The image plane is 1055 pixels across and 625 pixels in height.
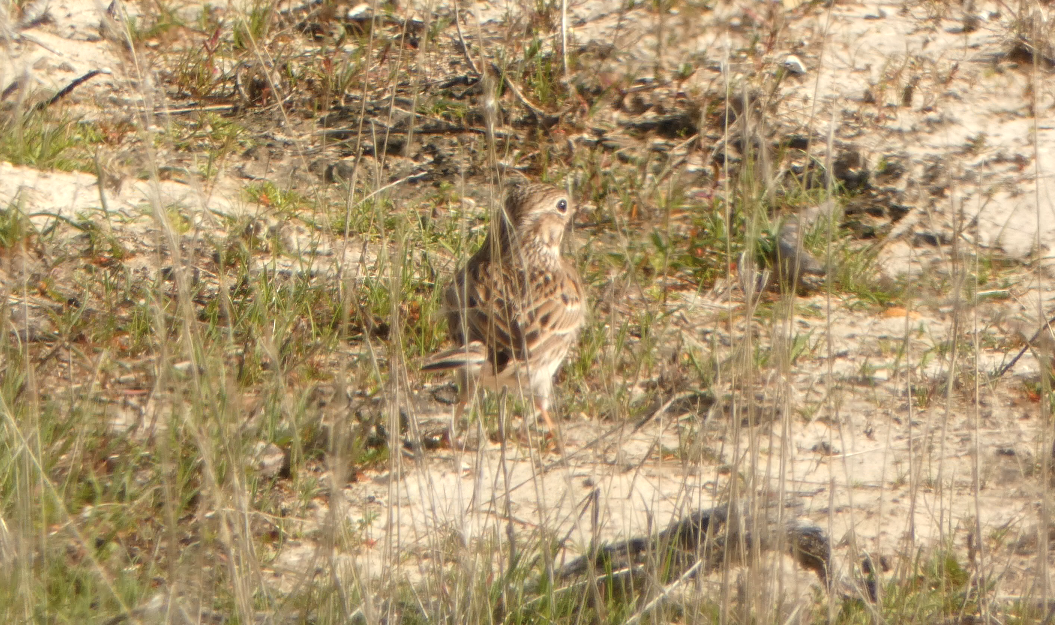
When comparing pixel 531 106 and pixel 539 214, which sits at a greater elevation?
pixel 531 106

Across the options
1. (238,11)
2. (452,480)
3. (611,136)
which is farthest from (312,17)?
(452,480)

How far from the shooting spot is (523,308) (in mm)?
4320

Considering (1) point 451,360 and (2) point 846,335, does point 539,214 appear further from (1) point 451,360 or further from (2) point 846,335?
(1) point 451,360

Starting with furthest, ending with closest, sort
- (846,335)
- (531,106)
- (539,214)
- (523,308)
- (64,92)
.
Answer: (531,106) < (64,92) < (846,335) < (539,214) < (523,308)

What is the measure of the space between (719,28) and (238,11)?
2.64 meters

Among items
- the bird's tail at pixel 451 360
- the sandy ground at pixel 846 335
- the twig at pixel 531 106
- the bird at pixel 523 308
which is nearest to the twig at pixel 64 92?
the sandy ground at pixel 846 335

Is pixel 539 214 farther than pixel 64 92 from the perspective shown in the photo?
No

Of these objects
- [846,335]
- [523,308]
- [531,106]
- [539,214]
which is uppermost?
[531,106]

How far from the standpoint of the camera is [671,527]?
3.14 metres

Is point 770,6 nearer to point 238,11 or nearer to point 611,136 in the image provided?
point 611,136

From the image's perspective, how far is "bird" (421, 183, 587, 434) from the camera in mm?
4090

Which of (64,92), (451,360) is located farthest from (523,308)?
(64,92)

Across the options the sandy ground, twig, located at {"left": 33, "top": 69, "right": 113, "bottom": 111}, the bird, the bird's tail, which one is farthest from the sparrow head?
twig, located at {"left": 33, "top": 69, "right": 113, "bottom": 111}

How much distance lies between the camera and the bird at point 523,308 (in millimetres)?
4090
